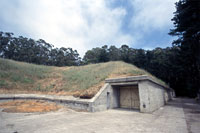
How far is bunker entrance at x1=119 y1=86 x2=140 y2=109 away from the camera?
10602mm

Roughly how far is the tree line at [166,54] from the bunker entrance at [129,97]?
31.8 feet

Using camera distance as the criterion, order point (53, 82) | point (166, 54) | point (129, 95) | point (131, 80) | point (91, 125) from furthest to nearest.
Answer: point (166, 54) < point (53, 82) < point (129, 95) < point (131, 80) < point (91, 125)

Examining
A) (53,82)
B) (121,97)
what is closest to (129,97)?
(121,97)

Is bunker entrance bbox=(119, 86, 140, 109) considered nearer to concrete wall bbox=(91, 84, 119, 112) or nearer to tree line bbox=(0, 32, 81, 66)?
concrete wall bbox=(91, 84, 119, 112)

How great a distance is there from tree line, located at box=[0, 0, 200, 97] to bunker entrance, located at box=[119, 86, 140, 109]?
970cm

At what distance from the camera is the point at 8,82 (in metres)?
13.6

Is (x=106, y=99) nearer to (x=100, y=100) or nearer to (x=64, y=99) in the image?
(x=100, y=100)

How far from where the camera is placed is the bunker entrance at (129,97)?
1060 cm

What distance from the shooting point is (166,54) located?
36.9 m

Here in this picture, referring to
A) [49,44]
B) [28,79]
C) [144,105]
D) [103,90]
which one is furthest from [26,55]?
[144,105]

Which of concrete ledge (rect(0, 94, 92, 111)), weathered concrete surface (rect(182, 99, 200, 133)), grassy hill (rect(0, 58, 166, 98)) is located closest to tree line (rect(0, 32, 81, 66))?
grassy hill (rect(0, 58, 166, 98))

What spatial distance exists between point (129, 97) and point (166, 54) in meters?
33.1

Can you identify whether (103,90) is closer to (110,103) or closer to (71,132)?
(110,103)

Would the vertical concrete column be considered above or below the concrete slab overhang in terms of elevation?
below
